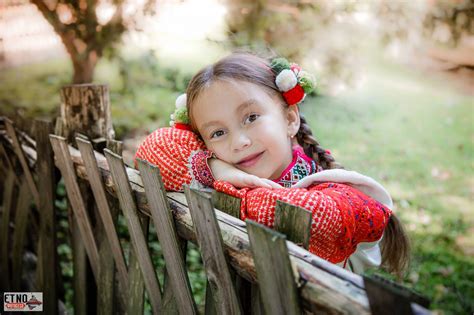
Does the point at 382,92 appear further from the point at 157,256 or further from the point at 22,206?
the point at 22,206

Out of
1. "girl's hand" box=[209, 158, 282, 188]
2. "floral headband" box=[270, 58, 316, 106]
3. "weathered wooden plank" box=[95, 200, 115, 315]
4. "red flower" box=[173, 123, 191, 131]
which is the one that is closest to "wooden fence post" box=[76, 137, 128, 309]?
"weathered wooden plank" box=[95, 200, 115, 315]

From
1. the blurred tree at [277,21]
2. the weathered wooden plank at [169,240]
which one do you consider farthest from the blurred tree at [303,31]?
the weathered wooden plank at [169,240]

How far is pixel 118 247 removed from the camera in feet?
7.21

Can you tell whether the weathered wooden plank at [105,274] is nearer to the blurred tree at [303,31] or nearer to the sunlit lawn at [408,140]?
the blurred tree at [303,31]

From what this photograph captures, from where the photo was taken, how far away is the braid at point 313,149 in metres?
2.13

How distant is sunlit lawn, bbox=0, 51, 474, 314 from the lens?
4273 mm

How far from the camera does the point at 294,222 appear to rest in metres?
1.31

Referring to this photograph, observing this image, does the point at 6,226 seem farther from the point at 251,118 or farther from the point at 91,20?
the point at 251,118

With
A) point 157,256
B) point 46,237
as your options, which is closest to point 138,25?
point 157,256

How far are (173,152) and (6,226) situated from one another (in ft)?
7.61

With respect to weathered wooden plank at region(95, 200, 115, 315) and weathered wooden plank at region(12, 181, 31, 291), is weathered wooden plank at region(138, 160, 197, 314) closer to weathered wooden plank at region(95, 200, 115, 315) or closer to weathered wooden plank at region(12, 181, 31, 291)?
weathered wooden plank at region(95, 200, 115, 315)

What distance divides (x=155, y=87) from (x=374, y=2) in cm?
344

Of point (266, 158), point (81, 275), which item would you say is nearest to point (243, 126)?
point (266, 158)

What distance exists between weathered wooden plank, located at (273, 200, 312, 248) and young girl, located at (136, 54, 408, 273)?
0.20 meters
